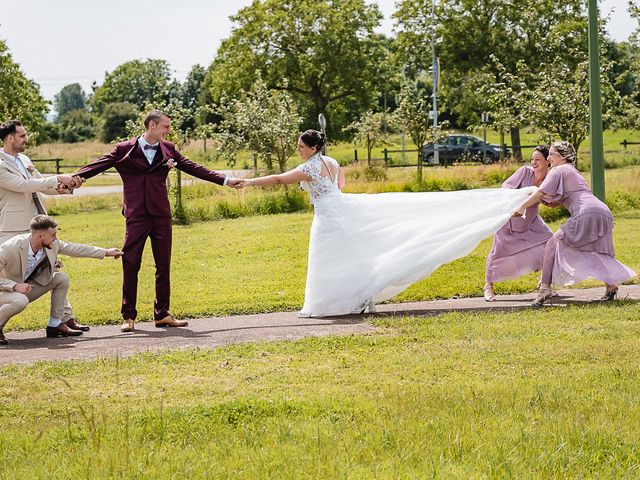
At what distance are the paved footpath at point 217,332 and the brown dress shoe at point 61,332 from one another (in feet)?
0.38

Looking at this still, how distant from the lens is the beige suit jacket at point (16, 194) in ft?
34.8

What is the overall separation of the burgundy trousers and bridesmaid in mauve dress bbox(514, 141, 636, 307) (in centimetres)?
430

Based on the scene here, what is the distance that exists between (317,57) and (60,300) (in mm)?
52142

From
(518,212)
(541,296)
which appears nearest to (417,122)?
(518,212)

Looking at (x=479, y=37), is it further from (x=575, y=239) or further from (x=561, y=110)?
(x=575, y=239)

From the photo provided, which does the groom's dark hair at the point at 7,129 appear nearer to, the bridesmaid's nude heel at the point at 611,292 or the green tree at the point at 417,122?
the bridesmaid's nude heel at the point at 611,292

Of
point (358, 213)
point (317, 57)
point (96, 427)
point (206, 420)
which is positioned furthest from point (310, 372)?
point (317, 57)

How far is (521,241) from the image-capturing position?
12953mm

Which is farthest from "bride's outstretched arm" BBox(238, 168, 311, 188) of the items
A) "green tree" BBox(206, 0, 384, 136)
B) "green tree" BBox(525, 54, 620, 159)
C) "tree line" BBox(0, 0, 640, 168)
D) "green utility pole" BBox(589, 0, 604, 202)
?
"green tree" BBox(206, 0, 384, 136)

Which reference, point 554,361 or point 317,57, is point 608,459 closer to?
point 554,361

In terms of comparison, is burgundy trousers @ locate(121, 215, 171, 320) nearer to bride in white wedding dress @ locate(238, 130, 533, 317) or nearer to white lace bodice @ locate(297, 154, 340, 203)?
bride in white wedding dress @ locate(238, 130, 533, 317)

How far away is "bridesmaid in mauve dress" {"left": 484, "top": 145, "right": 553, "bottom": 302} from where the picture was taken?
12.8m

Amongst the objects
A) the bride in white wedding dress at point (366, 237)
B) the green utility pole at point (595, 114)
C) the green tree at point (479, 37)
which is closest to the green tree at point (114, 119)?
the green tree at point (479, 37)

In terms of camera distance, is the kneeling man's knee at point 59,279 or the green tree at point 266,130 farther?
the green tree at point 266,130
